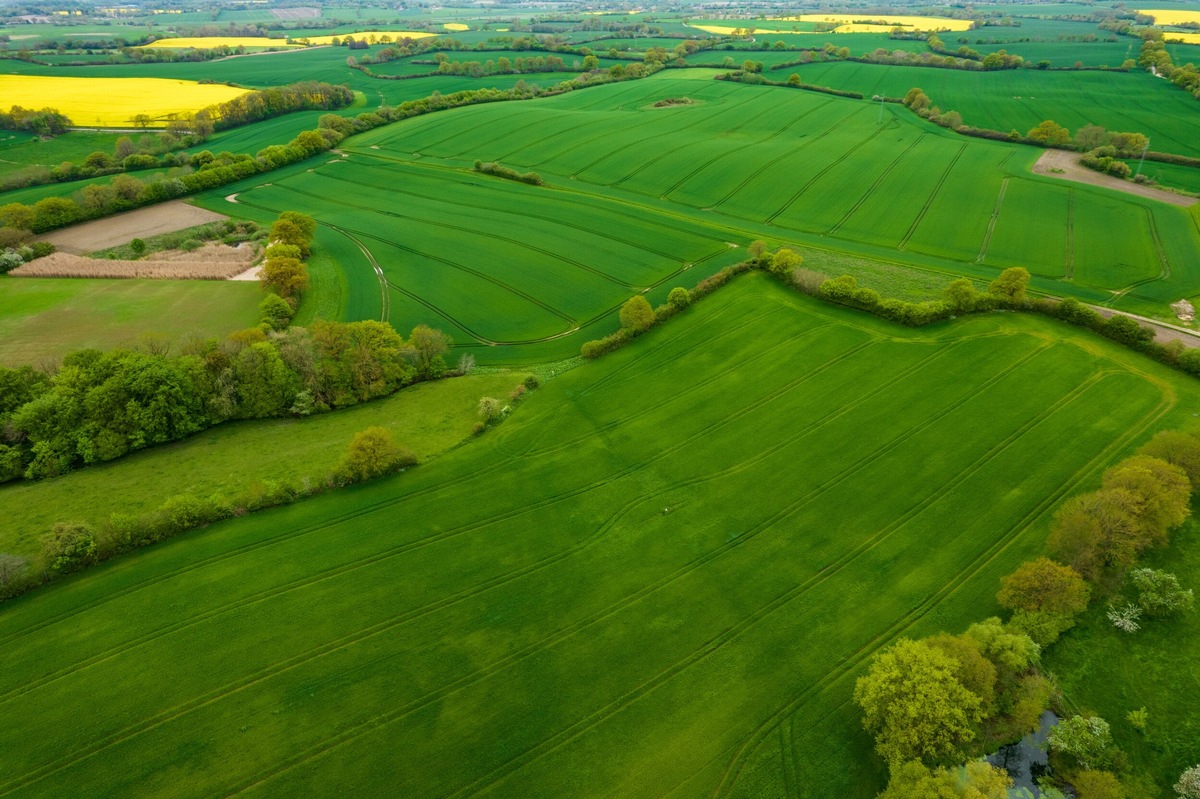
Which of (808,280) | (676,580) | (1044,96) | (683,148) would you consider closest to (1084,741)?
(676,580)

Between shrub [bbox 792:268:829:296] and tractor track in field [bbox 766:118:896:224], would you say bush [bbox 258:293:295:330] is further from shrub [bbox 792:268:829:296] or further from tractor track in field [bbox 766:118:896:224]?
tractor track in field [bbox 766:118:896:224]

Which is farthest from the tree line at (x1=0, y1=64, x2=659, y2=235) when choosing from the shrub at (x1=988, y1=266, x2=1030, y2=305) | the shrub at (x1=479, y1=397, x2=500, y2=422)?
the shrub at (x1=988, y1=266, x2=1030, y2=305)

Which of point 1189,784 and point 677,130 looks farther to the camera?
point 677,130

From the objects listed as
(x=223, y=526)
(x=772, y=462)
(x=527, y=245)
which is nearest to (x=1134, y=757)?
(x=772, y=462)

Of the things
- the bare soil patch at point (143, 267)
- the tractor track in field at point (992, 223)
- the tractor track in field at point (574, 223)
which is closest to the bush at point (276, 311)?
the bare soil patch at point (143, 267)

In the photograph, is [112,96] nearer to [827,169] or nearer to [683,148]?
[683,148]

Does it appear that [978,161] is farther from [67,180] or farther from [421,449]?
[67,180]
